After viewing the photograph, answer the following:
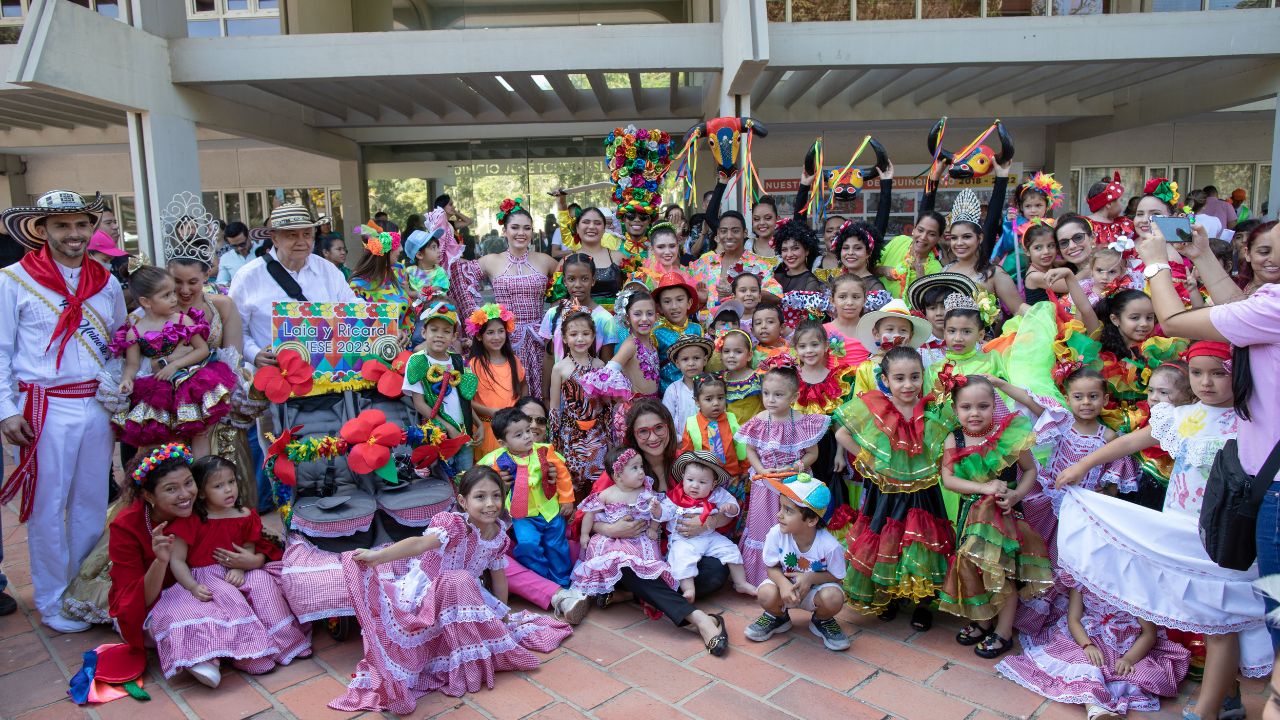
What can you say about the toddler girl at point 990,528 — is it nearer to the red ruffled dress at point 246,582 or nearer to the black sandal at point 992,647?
the black sandal at point 992,647

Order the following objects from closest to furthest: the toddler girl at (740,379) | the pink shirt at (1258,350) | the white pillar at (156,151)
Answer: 1. the pink shirt at (1258,350)
2. the toddler girl at (740,379)
3. the white pillar at (156,151)

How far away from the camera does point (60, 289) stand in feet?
12.1

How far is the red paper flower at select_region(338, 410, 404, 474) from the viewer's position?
12.1ft

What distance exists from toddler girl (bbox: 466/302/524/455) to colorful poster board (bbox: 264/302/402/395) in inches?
26.1

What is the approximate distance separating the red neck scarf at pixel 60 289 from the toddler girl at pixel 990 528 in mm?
4125

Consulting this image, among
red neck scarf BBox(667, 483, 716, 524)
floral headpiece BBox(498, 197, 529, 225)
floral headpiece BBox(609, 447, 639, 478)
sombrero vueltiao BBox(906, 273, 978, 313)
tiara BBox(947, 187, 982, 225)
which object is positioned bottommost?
red neck scarf BBox(667, 483, 716, 524)

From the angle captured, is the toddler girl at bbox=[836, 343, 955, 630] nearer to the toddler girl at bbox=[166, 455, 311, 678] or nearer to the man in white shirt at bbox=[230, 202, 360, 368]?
the toddler girl at bbox=[166, 455, 311, 678]

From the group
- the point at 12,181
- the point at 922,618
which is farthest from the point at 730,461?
the point at 12,181

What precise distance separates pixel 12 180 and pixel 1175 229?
18.8 m

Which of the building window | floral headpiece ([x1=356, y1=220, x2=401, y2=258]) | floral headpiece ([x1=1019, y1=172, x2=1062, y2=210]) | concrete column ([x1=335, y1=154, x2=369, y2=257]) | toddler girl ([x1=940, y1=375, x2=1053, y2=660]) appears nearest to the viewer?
toddler girl ([x1=940, y1=375, x2=1053, y2=660])

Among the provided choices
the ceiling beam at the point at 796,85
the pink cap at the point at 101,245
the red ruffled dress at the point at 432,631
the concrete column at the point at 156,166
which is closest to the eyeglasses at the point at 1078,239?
the red ruffled dress at the point at 432,631

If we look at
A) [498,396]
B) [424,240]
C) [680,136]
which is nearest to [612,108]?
[680,136]

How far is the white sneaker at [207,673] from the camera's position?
10.2 feet

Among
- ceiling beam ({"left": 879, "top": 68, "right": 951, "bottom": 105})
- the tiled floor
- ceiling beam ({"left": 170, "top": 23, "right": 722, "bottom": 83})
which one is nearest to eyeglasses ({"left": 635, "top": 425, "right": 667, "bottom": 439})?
the tiled floor
